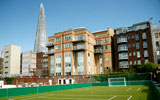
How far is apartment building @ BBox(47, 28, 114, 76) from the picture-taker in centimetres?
5788

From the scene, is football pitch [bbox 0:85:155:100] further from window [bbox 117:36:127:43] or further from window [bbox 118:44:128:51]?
window [bbox 117:36:127:43]

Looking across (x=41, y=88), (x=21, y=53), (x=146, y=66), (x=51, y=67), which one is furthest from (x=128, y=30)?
(x=21, y=53)

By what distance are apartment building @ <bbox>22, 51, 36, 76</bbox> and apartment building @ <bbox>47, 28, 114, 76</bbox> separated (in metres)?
35.5

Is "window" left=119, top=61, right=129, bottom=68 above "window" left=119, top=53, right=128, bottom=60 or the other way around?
the other way around

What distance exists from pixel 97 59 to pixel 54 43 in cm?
1807

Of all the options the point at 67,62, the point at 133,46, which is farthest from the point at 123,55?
the point at 67,62

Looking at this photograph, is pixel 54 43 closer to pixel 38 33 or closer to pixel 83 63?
pixel 83 63

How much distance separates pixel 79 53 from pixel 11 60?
5515cm

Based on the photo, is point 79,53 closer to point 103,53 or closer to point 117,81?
point 103,53

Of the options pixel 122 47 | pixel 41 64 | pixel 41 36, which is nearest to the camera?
pixel 122 47

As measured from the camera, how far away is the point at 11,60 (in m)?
96.1

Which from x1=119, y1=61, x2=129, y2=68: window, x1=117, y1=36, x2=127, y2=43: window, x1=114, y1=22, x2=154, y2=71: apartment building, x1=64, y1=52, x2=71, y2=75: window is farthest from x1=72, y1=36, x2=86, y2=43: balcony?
x1=119, y1=61, x2=129, y2=68: window

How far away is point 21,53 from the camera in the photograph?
347 ft

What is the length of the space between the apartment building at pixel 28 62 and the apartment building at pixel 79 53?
35.5m
